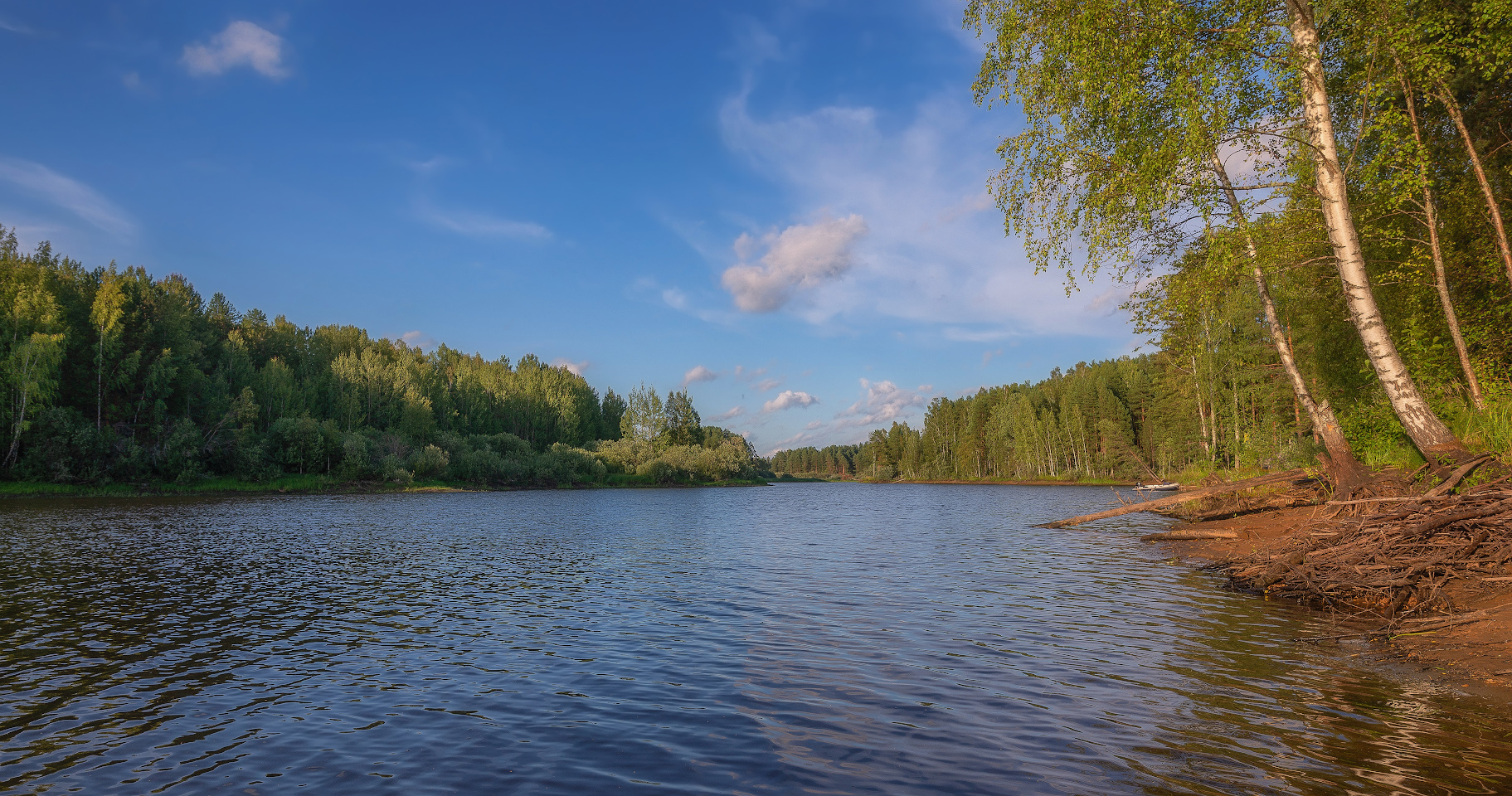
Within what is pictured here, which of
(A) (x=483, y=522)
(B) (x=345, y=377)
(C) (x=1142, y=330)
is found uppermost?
(B) (x=345, y=377)

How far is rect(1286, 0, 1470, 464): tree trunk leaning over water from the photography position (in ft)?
46.1

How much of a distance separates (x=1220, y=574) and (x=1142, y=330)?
7473 millimetres

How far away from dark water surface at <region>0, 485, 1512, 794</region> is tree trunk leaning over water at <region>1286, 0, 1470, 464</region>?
4.58 metres

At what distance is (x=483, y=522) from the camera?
45125mm

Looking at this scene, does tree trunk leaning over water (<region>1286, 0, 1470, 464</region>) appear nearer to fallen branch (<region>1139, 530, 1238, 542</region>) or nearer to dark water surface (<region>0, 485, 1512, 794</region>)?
dark water surface (<region>0, 485, 1512, 794</region>)

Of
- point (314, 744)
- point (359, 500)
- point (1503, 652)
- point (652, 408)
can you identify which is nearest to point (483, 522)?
point (359, 500)

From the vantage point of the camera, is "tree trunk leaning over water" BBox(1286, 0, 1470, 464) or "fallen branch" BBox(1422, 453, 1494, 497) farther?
"tree trunk leaning over water" BBox(1286, 0, 1470, 464)

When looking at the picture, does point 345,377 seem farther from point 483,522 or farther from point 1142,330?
point 1142,330

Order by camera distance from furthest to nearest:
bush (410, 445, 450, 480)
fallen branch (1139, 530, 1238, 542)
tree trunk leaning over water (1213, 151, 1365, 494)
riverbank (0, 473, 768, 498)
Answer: bush (410, 445, 450, 480)
riverbank (0, 473, 768, 498)
fallen branch (1139, 530, 1238, 542)
tree trunk leaning over water (1213, 151, 1365, 494)

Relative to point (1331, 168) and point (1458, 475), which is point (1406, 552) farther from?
point (1331, 168)

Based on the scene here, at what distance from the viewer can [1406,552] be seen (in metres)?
13.1

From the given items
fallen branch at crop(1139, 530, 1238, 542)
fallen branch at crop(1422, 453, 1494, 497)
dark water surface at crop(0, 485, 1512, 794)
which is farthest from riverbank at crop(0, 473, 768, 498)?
fallen branch at crop(1422, 453, 1494, 497)

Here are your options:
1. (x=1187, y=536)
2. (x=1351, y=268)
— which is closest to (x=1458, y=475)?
(x=1351, y=268)

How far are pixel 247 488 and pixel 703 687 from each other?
87.5 m
